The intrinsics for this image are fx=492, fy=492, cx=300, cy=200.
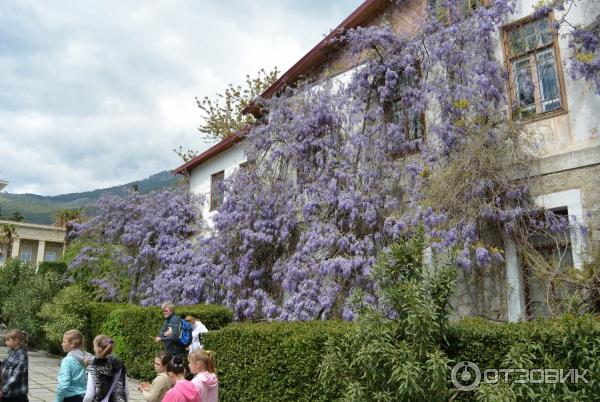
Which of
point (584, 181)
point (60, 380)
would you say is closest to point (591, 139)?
point (584, 181)

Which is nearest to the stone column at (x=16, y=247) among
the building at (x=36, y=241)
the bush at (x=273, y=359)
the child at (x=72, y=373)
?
the building at (x=36, y=241)

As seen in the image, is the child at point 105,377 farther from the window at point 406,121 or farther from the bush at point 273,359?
the window at point 406,121

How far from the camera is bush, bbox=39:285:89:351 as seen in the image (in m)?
15.1

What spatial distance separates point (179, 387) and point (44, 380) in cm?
927

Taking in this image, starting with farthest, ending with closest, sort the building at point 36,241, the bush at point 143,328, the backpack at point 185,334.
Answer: the building at point 36,241, the bush at point 143,328, the backpack at point 185,334

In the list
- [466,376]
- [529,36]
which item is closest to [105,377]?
[466,376]

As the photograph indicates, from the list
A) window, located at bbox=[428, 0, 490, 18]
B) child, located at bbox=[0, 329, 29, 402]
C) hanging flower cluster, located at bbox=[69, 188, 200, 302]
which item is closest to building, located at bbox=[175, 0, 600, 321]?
window, located at bbox=[428, 0, 490, 18]

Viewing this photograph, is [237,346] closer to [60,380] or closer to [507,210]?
[60,380]

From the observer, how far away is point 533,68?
9438 mm

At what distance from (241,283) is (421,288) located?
896 centimetres

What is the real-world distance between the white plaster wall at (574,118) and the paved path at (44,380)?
9.30m

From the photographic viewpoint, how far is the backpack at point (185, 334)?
33.0 ft

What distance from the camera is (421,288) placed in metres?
5.16

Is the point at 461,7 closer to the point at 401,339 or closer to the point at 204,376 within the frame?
the point at 401,339
